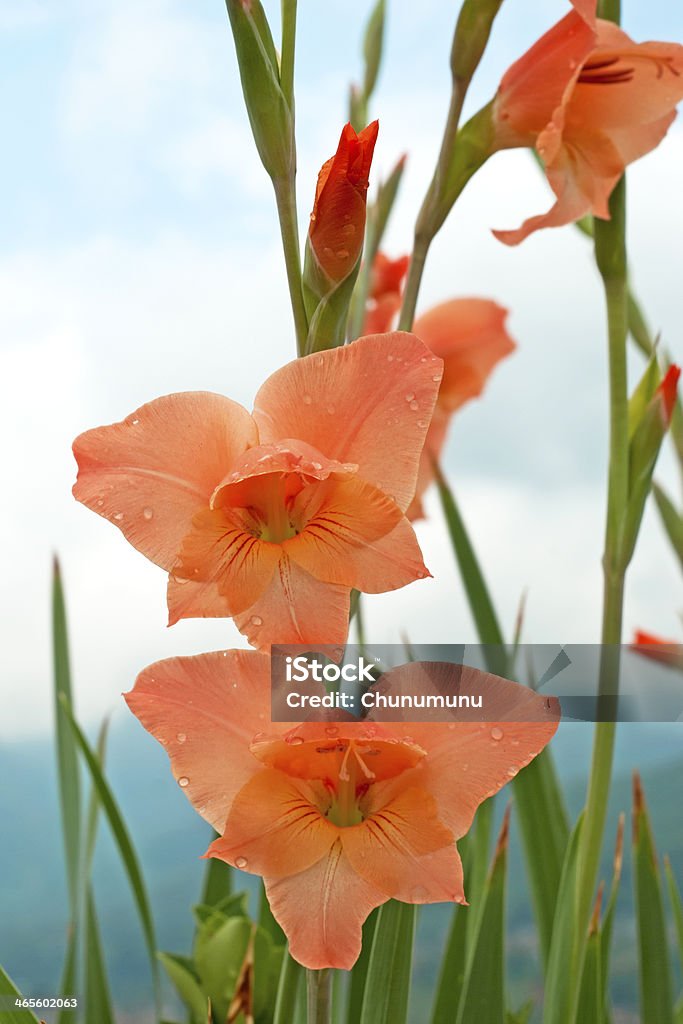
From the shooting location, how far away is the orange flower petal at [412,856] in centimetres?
57

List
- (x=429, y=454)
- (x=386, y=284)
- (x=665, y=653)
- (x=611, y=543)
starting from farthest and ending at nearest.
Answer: (x=386, y=284) < (x=429, y=454) < (x=665, y=653) < (x=611, y=543)

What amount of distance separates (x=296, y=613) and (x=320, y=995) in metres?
0.23

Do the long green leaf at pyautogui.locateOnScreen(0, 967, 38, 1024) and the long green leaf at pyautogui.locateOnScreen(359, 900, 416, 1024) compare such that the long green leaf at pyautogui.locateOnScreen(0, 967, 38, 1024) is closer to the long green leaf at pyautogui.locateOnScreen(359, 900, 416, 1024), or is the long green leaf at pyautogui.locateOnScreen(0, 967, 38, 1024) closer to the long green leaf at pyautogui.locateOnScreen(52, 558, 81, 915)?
the long green leaf at pyautogui.locateOnScreen(359, 900, 416, 1024)

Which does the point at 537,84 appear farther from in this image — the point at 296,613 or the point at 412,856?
the point at 412,856

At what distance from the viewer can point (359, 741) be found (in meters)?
0.56

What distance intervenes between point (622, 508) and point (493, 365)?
35cm

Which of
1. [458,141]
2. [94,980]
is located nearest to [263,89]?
[458,141]

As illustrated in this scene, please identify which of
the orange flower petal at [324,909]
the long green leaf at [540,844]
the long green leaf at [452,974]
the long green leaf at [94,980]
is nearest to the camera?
the orange flower petal at [324,909]

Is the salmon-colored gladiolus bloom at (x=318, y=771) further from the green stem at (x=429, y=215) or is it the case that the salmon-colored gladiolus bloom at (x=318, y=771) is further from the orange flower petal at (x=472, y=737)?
the green stem at (x=429, y=215)

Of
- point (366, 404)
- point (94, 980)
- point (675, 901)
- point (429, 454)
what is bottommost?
point (94, 980)

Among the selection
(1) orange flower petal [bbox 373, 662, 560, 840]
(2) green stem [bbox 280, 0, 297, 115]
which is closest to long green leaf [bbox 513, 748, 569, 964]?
(1) orange flower petal [bbox 373, 662, 560, 840]

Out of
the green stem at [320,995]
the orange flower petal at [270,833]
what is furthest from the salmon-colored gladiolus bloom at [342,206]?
the green stem at [320,995]

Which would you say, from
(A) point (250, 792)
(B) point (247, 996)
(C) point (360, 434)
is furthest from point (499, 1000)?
(C) point (360, 434)

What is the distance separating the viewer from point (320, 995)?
0.60m
